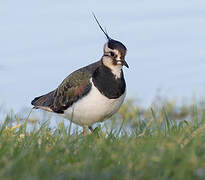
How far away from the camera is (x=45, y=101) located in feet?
27.9

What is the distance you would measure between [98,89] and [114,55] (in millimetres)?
579

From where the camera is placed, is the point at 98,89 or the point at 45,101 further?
the point at 45,101

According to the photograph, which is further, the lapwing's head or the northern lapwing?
the lapwing's head

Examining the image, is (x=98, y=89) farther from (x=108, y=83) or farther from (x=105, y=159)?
(x=105, y=159)

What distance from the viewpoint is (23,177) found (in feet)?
12.0

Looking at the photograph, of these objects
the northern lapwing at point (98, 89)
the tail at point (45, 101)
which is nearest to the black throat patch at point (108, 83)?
the northern lapwing at point (98, 89)

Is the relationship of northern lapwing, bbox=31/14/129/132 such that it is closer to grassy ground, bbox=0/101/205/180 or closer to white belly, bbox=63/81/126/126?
white belly, bbox=63/81/126/126

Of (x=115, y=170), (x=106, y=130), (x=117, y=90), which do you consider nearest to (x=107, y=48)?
(x=117, y=90)

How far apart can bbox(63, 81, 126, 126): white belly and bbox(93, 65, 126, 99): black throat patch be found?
0.07m

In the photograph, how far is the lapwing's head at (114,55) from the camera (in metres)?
7.13

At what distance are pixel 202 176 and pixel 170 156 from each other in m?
0.41

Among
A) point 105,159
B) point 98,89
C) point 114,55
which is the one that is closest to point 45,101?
point 98,89

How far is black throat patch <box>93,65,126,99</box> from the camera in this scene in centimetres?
699

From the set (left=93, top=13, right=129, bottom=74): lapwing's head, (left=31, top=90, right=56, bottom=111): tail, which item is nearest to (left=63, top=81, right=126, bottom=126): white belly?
(left=93, top=13, right=129, bottom=74): lapwing's head
